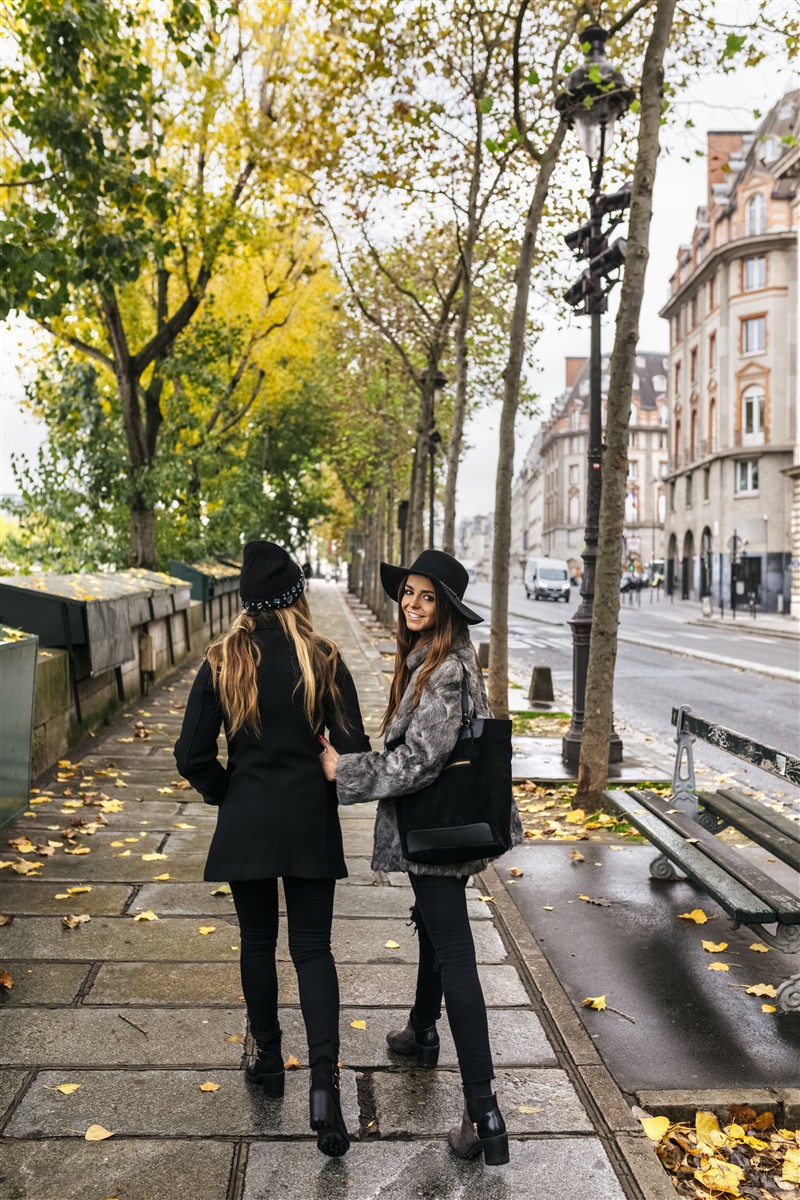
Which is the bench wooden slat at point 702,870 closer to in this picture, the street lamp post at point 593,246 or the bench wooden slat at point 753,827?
the bench wooden slat at point 753,827

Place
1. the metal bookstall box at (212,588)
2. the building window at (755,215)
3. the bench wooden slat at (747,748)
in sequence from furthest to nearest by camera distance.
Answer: the building window at (755,215) < the metal bookstall box at (212,588) < the bench wooden slat at (747,748)

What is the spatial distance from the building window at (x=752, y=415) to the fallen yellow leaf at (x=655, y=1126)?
5458cm

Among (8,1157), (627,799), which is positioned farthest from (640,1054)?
Answer: (627,799)

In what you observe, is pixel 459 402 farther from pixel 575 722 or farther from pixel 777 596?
pixel 777 596

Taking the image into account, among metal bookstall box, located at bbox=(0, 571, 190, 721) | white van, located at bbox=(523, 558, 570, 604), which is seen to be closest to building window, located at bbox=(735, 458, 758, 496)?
white van, located at bbox=(523, 558, 570, 604)

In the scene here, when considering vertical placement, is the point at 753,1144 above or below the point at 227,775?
below

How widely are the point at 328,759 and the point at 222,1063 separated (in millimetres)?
1197

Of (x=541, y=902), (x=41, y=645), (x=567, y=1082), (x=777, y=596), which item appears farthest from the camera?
(x=777, y=596)

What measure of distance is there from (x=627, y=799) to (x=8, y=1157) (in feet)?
13.9

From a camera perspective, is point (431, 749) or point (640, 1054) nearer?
point (431, 749)

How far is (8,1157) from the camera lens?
3.23 m

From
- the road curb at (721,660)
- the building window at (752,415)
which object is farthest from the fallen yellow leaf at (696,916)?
the building window at (752,415)

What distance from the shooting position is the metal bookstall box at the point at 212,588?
2084 cm

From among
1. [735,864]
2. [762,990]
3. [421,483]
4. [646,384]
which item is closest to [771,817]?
[735,864]
